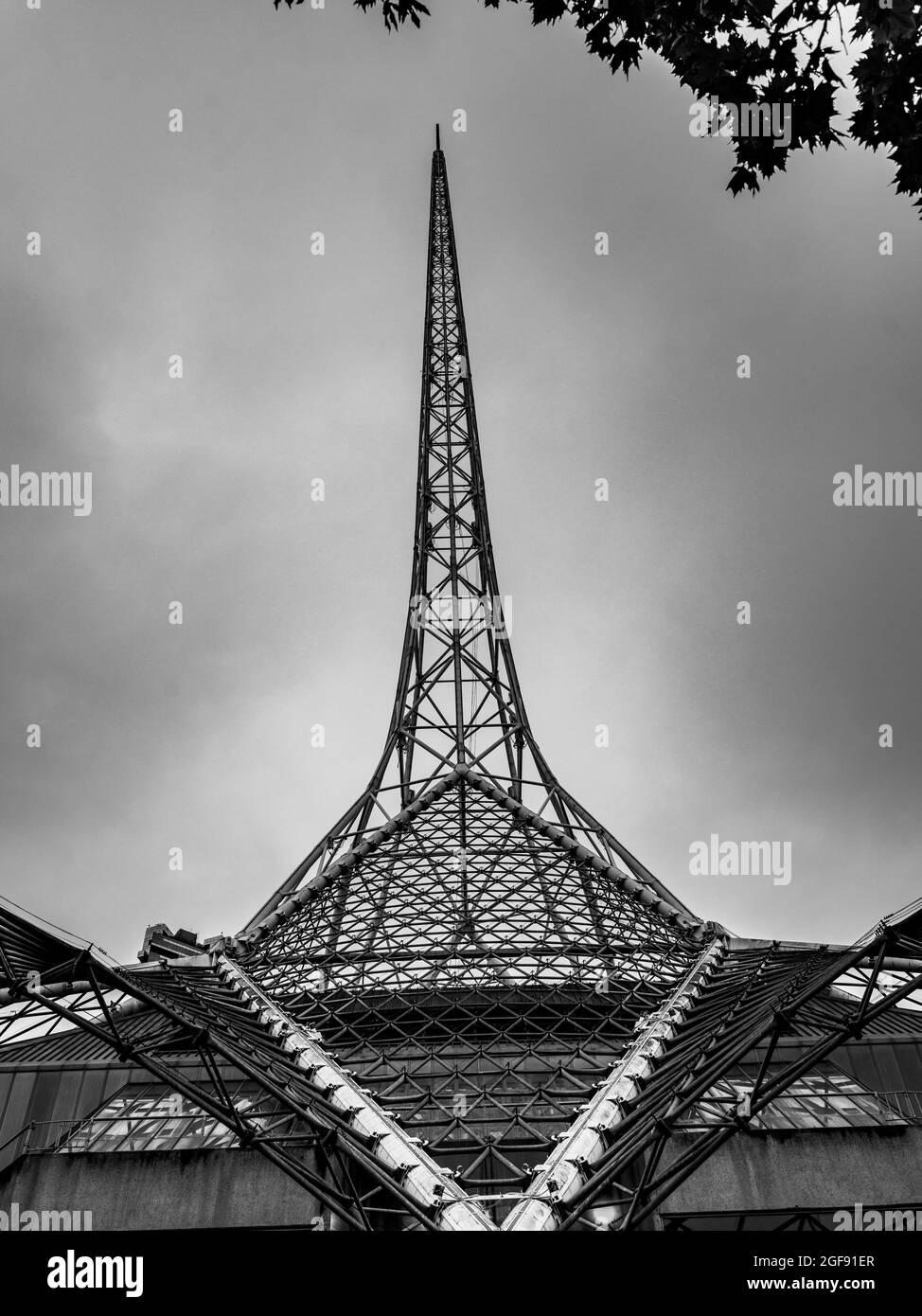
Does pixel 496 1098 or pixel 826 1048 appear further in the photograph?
pixel 496 1098

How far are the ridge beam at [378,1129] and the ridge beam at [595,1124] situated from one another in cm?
90

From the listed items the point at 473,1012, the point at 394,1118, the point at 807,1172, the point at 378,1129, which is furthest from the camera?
the point at 473,1012

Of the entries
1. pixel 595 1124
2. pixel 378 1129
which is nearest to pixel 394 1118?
pixel 378 1129

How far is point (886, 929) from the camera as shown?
1880cm

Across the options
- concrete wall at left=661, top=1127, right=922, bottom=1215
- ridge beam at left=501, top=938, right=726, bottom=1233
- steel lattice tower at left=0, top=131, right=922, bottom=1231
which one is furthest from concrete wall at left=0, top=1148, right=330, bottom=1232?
concrete wall at left=661, top=1127, right=922, bottom=1215

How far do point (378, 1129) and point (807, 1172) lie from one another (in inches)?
416

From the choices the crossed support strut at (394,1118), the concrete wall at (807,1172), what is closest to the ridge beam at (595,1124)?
the crossed support strut at (394,1118)

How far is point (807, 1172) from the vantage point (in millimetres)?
23219

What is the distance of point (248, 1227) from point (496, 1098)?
20.7ft

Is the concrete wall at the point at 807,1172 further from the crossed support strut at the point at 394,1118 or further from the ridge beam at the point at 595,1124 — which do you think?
the ridge beam at the point at 595,1124

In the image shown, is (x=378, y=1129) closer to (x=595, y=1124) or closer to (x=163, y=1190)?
(x=595, y=1124)

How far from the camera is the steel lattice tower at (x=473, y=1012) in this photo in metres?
18.4
